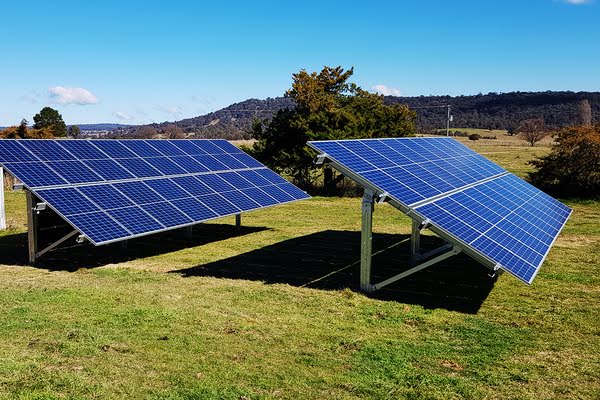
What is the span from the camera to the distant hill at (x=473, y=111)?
137250 mm

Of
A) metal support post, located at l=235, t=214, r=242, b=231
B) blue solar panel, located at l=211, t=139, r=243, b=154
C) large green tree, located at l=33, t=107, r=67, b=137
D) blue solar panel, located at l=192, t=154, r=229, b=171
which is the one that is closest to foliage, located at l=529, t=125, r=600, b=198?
blue solar panel, located at l=211, t=139, r=243, b=154

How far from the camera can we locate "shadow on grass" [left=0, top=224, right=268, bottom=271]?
17.6 m

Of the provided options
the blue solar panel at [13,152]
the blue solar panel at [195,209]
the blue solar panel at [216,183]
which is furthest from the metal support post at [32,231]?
the blue solar panel at [216,183]

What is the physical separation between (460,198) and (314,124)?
2246 centimetres

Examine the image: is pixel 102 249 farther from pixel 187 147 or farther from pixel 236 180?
pixel 187 147

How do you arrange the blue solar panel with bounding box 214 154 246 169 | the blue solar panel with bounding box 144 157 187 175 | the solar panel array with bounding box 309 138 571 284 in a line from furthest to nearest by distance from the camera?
the blue solar panel with bounding box 214 154 246 169 < the blue solar panel with bounding box 144 157 187 175 < the solar panel array with bounding box 309 138 571 284

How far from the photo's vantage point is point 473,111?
159625 mm

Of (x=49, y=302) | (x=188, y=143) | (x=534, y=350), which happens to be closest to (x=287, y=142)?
(x=188, y=143)

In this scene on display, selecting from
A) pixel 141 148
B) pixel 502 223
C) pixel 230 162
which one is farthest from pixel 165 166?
pixel 502 223

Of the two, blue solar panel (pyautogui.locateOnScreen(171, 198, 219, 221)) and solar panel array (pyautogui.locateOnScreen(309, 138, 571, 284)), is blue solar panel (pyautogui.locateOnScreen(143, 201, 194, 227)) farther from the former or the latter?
solar panel array (pyautogui.locateOnScreen(309, 138, 571, 284))

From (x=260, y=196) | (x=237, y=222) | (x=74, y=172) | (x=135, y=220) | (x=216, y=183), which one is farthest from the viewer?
(x=237, y=222)

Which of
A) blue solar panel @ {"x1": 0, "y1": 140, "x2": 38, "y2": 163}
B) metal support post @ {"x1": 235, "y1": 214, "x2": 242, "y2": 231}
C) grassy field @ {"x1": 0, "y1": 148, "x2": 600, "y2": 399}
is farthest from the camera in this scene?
metal support post @ {"x1": 235, "y1": 214, "x2": 242, "y2": 231}

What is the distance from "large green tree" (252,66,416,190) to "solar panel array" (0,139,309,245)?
10.9 meters

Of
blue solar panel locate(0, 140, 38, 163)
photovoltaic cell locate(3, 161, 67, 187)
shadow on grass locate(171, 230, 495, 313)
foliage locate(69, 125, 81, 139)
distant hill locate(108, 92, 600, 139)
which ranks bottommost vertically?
shadow on grass locate(171, 230, 495, 313)
